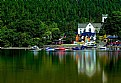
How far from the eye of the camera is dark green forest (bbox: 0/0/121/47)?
77.1 metres

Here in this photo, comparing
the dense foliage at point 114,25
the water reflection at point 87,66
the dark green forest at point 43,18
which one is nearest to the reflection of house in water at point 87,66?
the water reflection at point 87,66

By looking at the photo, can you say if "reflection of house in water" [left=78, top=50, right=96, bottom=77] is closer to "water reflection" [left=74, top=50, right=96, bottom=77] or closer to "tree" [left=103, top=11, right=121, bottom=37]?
"water reflection" [left=74, top=50, right=96, bottom=77]

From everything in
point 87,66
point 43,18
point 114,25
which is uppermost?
point 43,18

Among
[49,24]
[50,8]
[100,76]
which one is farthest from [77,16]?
[100,76]

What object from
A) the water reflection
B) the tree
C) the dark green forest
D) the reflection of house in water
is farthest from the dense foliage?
the reflection of house in water

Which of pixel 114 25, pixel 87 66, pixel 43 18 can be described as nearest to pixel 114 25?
pixel 114 25

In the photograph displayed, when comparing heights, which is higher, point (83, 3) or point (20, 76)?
point (83, 3)

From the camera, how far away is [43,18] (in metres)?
95.8

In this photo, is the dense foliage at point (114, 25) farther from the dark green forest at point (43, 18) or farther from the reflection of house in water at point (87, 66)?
the reflection of house in water at point (87, 66)

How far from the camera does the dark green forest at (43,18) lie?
77062 millimetres

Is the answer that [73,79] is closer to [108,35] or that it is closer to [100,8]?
[108,35]

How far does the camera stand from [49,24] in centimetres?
9212

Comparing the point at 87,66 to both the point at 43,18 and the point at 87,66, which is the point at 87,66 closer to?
the point at 87,66

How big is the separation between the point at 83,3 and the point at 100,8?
6100mm
